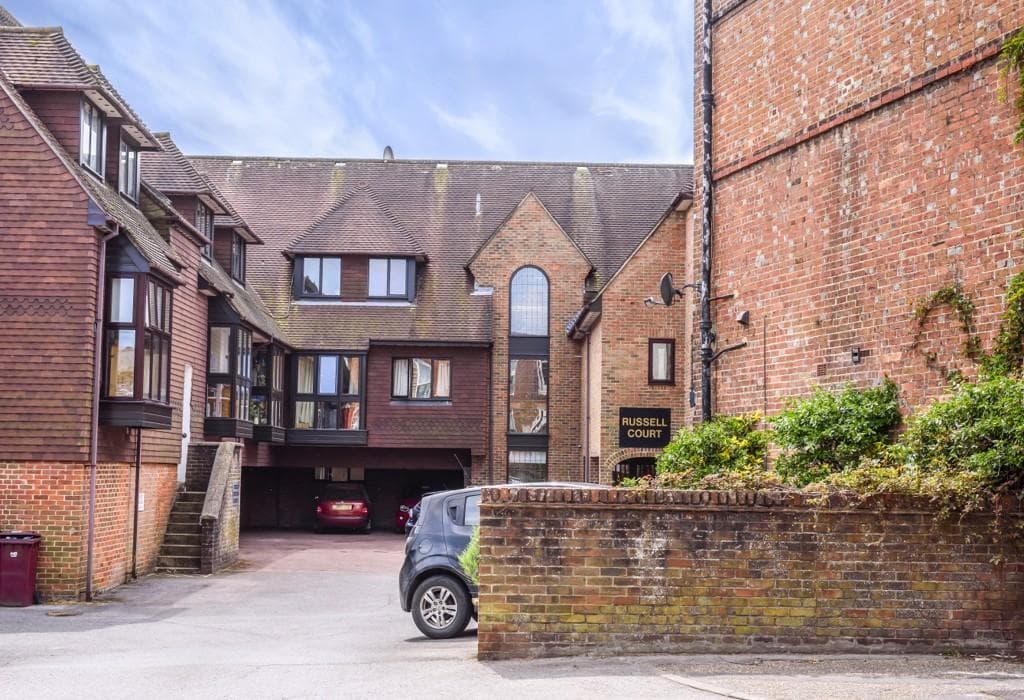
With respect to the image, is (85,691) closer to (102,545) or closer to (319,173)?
(102,545)

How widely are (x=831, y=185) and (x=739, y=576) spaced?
274 inches

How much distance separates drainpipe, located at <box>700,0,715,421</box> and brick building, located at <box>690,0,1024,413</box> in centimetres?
14

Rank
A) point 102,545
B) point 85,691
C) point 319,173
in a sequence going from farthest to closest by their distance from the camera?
1. point 319,173
2. point 102,545
3. point 85,691

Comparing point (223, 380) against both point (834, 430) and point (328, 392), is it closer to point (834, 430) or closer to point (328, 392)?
point (328, 392)

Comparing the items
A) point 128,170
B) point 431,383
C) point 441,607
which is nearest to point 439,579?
point 441,607

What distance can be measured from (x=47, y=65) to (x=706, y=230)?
1117cm

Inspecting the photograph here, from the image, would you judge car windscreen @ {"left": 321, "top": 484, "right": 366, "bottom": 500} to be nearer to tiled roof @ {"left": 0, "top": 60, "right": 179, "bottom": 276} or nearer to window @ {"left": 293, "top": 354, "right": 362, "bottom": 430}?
window @ {"left": 293, "top": 354, "right": 362, "bottom": 430}

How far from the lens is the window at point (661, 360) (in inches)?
1264

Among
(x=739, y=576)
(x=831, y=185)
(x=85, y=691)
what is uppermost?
(x=831, y=185)

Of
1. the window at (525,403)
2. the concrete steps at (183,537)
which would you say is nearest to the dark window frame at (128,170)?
the concrete steps at (183,537)

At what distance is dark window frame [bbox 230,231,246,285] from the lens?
3338 cm

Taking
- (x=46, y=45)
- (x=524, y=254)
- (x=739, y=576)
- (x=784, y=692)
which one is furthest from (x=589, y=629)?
(x=524, y=254)

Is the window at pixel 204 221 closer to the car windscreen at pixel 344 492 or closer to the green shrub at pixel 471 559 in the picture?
the car windscreen at pixel 344 492

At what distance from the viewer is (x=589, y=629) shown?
11227 mm
